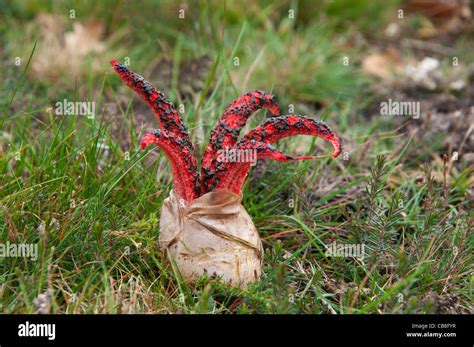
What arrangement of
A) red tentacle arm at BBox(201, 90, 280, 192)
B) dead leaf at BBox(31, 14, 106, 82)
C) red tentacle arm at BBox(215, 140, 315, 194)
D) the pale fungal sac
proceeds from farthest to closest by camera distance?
dead leaf at BBox(31, 14, 106, 82)
red tentacle arm at BBox(201, 90, 280, 192)
the pale fungal sac
red tentacle arm at BBox(215, 140, 315, 194)

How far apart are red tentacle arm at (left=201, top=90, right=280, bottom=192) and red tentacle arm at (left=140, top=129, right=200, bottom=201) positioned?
6 cm

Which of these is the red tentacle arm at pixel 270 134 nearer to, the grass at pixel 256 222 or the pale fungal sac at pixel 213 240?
the pale fungal sac at pixel 213 240

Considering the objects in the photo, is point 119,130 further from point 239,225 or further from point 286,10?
point 286,10

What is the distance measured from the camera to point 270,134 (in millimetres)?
3121

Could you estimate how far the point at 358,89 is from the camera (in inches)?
232

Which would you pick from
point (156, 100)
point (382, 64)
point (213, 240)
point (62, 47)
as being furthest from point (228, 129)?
point (382, 64)

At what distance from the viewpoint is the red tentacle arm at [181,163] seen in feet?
9.80

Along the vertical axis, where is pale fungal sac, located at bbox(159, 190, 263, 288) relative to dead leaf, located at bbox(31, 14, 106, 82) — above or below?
below

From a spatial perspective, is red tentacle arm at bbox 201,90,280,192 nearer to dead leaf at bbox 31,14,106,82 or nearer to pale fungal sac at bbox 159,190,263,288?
pale fungal sac at bbox 159,190,263,288

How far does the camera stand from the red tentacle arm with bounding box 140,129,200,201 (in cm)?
299

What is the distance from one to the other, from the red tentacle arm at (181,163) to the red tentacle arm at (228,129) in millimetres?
60

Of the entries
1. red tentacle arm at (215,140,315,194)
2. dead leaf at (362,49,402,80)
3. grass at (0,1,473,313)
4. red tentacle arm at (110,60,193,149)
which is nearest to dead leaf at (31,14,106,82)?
grass at (0,1,473,313)

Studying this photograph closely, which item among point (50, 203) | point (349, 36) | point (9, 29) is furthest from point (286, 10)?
point (50, 203)

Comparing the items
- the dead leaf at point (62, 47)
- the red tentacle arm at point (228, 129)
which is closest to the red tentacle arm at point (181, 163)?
the red tentacle arm at point (228, 129)
